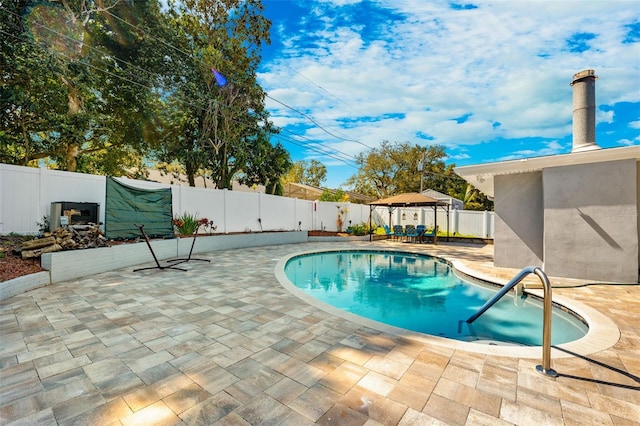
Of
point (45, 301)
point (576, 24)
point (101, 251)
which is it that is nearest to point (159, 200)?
point (101, 251)

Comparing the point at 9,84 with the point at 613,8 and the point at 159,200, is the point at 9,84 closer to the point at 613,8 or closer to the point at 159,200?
the point at 159,200

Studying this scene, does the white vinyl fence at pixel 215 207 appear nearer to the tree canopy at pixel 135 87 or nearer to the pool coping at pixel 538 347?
the tree canopy at pixel 135 87

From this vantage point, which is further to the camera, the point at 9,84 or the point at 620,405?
the point at 9,84

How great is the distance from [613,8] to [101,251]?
42.7 feet

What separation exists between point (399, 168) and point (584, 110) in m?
21.5

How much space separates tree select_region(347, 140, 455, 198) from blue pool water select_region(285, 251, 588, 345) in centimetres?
1908

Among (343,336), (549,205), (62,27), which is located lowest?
(343,336)

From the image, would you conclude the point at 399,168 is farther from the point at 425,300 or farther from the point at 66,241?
the point at 66,241

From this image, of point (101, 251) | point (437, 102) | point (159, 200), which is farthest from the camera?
point (437, 102)

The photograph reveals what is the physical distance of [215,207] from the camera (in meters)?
10.9

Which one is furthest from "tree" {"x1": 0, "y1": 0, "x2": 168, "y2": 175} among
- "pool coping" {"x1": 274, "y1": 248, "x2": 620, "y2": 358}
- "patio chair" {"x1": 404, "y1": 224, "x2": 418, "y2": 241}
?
"patio chair" {"x1": 404, "y1": 224, "x2": 418, "y2": 241}

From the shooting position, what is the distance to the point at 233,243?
10516mm

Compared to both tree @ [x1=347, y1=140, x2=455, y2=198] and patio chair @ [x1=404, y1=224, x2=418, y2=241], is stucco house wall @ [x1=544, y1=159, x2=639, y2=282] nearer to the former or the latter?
patio chair @ [x1=404, y1=224, x2=418, y2=241]

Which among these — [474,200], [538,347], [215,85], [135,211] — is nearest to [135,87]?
[215,85]
